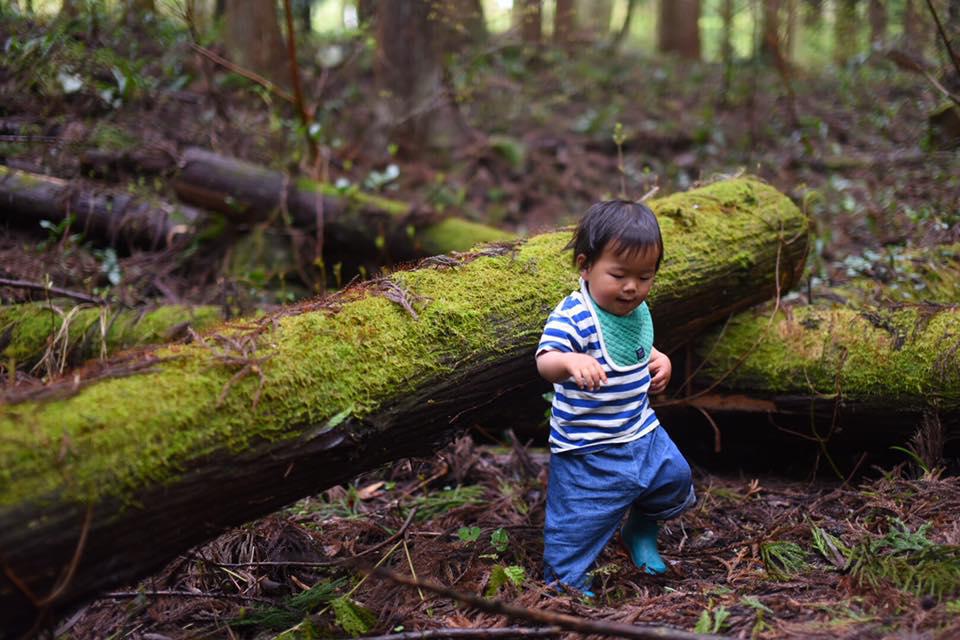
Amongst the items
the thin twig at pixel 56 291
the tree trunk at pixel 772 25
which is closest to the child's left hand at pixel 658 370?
the thin twig at pixel 56 291

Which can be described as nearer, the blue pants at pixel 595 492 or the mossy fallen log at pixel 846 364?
the blue pants at pixel 595 492

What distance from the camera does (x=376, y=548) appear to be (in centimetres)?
340

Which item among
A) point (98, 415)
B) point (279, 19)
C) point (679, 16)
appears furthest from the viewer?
point (679, 16)

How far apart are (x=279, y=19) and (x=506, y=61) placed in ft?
13.8

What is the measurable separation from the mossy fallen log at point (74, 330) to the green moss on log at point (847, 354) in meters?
2.90

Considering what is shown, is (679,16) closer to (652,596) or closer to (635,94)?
(635,94)

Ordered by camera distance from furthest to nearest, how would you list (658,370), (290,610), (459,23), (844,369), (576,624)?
(459,23) → (844,369) → (658,370) → (290,610) → (576,624)

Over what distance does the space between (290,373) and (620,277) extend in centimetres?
131

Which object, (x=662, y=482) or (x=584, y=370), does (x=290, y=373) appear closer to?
(x=584, y=370)

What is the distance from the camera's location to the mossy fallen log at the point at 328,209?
6223 mm

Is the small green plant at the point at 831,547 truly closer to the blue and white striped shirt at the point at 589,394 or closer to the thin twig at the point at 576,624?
the blue and white striped shirt at the point at 589,394

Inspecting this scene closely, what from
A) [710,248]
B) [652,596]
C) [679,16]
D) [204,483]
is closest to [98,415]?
[204,483]

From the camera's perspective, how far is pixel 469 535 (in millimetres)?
3500

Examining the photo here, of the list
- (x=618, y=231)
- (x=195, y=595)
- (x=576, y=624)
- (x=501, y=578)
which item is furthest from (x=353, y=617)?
(x=618, y=231)
